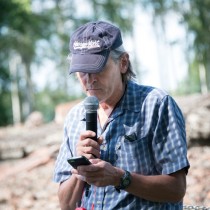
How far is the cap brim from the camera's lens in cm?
216

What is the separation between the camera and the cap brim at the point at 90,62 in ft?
7.09

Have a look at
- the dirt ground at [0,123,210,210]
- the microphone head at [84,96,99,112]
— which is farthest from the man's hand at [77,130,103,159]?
the dirt ground at [0,123,210,210]

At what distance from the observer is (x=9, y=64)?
136 feet

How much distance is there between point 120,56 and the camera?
89.7 inches

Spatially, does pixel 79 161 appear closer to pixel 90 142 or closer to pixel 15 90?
pixel 90 142

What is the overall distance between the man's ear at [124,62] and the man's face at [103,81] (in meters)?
0.04

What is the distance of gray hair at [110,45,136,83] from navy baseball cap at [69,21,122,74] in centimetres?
2

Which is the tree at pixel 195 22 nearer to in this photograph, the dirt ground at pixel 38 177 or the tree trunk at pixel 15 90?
the tree trunk at pixel 15 90

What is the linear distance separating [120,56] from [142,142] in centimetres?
46

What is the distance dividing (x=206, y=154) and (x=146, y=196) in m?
4.36

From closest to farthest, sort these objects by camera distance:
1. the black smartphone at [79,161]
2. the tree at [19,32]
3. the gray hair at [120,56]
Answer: the black smartphone at [79,161] → the gray hair at [120,56] → the tree at [19,32]

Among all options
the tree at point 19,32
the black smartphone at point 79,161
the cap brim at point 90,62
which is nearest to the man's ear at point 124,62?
the cap brim at point 90,62

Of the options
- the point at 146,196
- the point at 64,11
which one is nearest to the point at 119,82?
the point at 146,196

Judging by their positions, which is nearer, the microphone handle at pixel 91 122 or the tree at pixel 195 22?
the microphone handle at pixel 91 122
